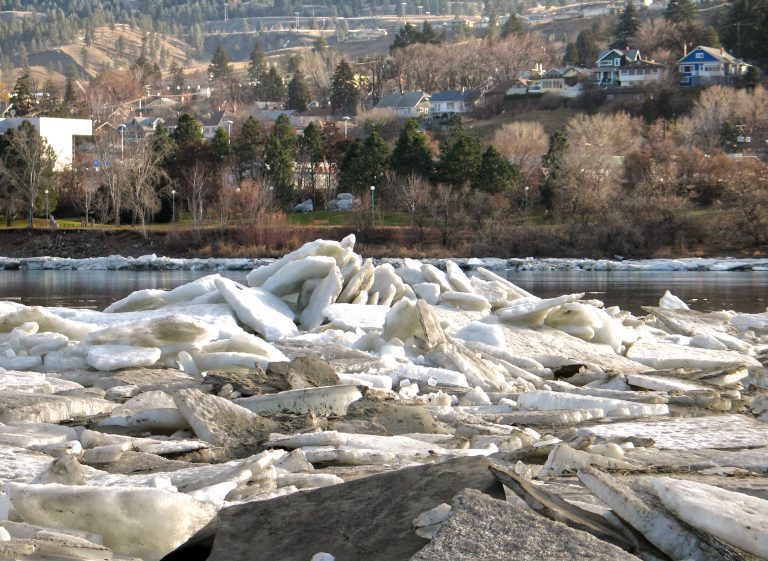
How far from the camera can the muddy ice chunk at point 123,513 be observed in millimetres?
3662

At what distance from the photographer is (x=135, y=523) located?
12.1 feet

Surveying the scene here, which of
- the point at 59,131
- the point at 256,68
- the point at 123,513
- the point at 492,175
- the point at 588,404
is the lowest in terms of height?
the point at 492,175

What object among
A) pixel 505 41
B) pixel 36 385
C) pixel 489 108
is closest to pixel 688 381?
pixel 36 385

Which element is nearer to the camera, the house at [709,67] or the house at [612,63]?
the house at [709,67]

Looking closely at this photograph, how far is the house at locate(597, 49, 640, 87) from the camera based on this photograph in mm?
100769

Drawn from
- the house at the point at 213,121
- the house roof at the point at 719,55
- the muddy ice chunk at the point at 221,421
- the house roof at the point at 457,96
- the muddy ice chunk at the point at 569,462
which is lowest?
the house at the point at 213,121

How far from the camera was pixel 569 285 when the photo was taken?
3069 cm

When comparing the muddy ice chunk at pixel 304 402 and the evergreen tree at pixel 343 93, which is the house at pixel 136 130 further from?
the muddy ice chunk at pixel 304 402

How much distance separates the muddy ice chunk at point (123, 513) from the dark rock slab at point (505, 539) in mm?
1007

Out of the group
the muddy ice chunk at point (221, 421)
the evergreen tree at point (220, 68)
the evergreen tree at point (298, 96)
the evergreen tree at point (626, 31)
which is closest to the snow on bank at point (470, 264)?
the muddy ice chunk at point (221, 421)

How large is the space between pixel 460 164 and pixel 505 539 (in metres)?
51.4

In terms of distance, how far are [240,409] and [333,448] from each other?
94 centimetres

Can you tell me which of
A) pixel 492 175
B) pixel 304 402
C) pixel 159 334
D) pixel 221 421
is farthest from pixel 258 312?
pixel 492 175

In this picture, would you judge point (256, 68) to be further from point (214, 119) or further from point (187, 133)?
point (187, 133)
